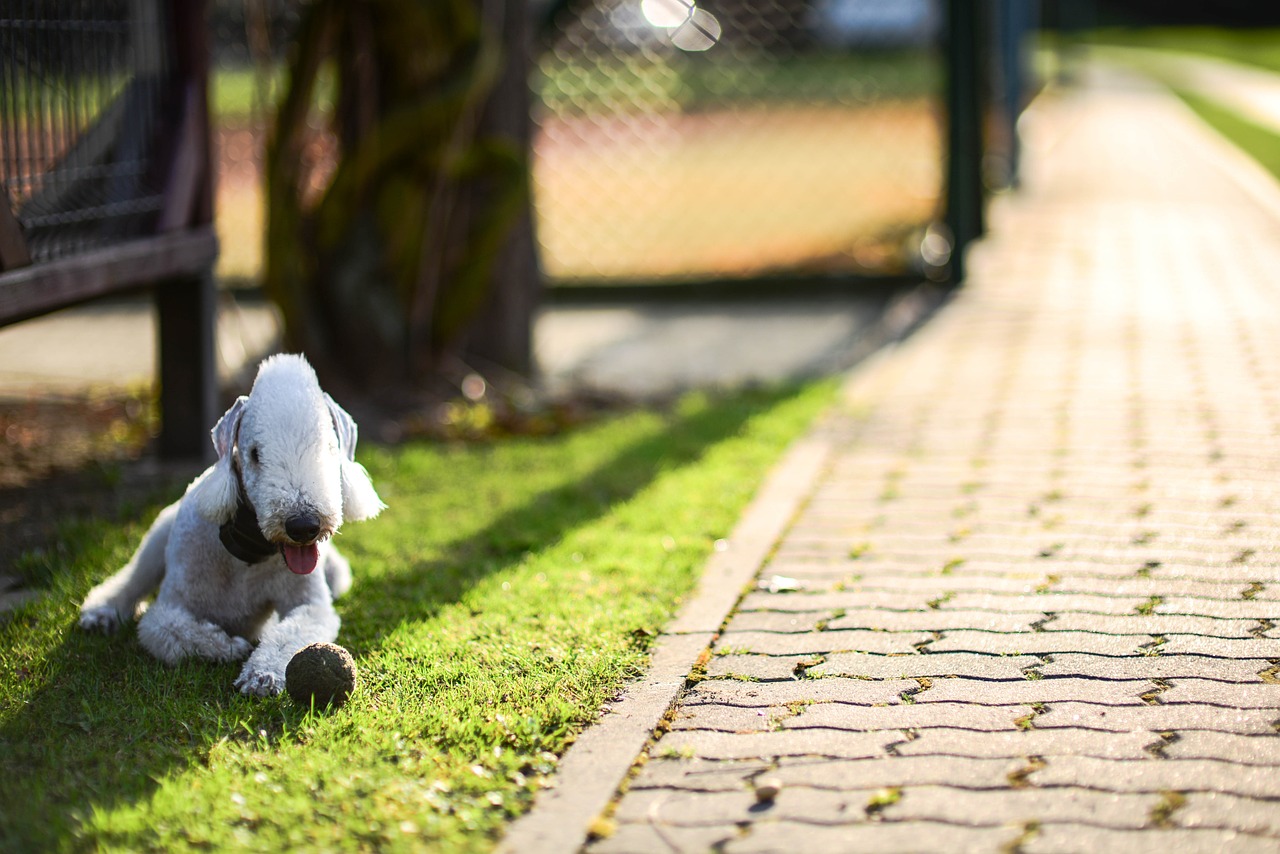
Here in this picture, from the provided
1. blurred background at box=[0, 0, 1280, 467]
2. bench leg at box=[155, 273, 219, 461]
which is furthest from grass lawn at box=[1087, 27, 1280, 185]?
bench leg at box=[155, 273, 219, 461]

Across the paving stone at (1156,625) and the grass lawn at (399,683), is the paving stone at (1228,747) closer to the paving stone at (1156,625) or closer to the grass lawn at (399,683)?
the paving stone at (1156,625)

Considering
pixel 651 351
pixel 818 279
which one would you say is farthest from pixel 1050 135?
pixel 651 351

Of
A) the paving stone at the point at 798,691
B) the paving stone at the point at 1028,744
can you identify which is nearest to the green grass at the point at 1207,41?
the paving stone at the point at 798,691

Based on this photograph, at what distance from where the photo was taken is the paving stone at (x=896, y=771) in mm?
3021

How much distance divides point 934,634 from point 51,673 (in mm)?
2425

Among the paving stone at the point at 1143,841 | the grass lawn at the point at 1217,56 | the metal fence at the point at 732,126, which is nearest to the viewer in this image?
the paving stone at the point at 1143,841

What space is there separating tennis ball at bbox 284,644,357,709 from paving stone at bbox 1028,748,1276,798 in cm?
165

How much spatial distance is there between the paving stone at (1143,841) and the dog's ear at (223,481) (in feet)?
6.77

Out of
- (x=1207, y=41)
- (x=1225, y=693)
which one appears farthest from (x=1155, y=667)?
(x=1207, y=41)

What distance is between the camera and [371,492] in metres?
3.56

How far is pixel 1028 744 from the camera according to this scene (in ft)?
10.5

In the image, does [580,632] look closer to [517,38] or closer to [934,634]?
[934,634]

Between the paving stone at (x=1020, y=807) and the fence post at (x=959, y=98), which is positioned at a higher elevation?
the fence post at (x=959, y=98)

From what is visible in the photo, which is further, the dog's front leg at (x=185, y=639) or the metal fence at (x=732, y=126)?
the metal fence at (x=732, y=126)
